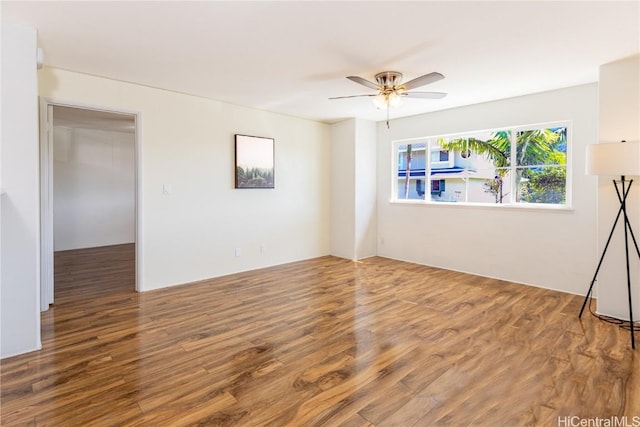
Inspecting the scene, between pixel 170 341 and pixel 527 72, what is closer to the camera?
pixel 170 341

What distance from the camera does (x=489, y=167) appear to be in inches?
194

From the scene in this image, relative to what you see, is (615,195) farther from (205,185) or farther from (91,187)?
(91,187)

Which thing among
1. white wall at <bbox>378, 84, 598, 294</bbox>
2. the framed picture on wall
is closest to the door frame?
the framed picture on wall

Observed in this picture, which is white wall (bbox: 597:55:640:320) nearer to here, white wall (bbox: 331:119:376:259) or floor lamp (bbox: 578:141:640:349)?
floor lamp (bbox: 578:141:640:349)

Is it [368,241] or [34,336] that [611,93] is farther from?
[34,336]

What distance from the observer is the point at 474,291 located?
418cm

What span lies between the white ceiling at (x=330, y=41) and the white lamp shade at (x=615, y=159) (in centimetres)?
87

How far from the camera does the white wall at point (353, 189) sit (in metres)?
5.95

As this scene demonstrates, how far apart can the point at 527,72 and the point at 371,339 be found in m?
3.22

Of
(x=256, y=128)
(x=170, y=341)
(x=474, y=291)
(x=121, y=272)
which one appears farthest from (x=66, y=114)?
(x=474, y=291)

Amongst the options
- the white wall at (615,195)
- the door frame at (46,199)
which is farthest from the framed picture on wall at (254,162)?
the white wall at (615,195)

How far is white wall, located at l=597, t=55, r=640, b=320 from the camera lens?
10.4 feet

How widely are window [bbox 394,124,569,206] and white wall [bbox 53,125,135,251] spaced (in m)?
6.06

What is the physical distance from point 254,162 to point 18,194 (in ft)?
9.83
